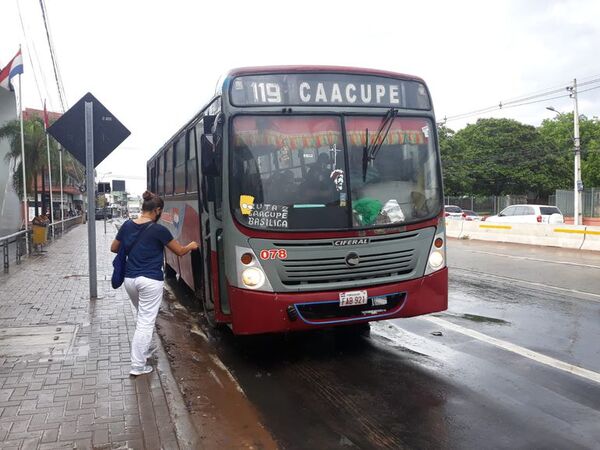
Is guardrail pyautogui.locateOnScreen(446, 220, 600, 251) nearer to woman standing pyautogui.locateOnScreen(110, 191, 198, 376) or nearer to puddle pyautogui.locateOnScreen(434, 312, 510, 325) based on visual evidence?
puddle pyautogui.locateOnScreen(434, 312, 510, 325)

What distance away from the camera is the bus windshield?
552cm

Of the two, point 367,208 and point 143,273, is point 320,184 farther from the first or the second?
point 143,273

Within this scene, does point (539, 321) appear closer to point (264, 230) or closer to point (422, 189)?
point (422, 189)

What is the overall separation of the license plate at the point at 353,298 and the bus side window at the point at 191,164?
113 inches

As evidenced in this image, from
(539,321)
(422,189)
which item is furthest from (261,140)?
(539,321)

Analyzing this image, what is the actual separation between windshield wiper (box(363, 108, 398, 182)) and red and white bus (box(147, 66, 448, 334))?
0.01 metres

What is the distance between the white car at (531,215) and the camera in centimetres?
2578

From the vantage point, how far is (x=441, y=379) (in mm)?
5371

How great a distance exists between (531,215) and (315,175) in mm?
23319

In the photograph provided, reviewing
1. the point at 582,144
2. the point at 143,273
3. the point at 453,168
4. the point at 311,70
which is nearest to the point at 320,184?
the point at 311,70

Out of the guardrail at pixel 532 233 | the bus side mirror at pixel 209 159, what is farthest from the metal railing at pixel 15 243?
the guardrail at pixel 532 233

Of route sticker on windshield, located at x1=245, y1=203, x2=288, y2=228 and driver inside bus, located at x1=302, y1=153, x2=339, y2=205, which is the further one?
driver inside bus, located at x1=302, y1=153, x2=339, y2=205

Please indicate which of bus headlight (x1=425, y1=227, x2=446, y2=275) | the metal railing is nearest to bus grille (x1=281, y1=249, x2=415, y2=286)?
bus headlight (x1=425, y1=227, x2=446, y2=275)

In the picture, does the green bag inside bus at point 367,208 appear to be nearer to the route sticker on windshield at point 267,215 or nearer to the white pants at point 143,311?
the route sticker on windshield at point 267,215
